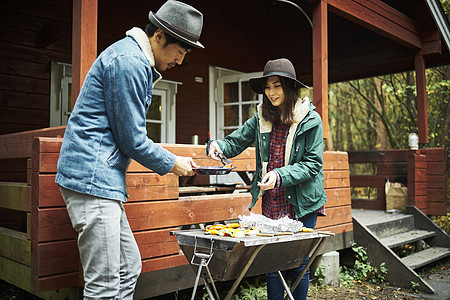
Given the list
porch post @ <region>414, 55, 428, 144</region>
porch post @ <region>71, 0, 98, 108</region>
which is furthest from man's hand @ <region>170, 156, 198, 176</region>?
porch post @ <region>414, 55, 428, 144</region>

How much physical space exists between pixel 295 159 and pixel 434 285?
3.15 metres

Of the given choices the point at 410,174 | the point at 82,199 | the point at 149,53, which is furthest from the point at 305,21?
the point at 82,199

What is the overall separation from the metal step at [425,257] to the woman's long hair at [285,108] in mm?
3158

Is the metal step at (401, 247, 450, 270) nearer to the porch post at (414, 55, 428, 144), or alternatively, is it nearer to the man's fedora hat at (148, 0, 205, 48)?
the porch post at (414, 55, 428, 144)

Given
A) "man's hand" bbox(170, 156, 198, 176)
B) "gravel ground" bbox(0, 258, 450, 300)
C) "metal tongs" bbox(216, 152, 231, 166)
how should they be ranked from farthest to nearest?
"gravel ground" bbox(0, 258, 450, 300) → "metal tongs" bbox(216, 152, 231, 166) → "man's hand" bbox(170, 156, 198, 176)

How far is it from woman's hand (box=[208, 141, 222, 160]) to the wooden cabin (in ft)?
1.86

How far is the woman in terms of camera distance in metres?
2.73

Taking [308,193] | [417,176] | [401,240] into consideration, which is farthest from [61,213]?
[417,176]

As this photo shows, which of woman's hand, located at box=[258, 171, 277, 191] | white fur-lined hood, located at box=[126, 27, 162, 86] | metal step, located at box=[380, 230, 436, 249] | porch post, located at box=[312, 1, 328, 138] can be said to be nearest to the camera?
white fur-lined hood, located at box=[126, 27, 162, 86]

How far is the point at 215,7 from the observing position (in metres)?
7.54

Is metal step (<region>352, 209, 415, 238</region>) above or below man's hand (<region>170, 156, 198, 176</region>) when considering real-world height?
below

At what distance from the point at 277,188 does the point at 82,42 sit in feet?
5.62

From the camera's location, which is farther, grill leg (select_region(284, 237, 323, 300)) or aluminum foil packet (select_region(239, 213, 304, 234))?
grill leg (select_region(284, 237, 323, 300))

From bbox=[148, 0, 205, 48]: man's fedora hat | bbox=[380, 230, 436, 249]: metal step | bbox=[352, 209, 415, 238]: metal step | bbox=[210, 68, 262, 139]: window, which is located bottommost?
bbox=[380, 230, 436, 249]: metal step
